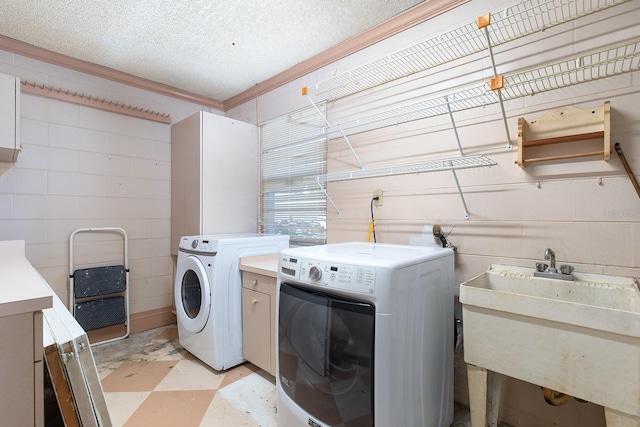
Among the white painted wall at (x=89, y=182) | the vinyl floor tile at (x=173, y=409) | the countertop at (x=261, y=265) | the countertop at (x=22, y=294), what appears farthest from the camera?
the white painted wall at (x=89, y=182)

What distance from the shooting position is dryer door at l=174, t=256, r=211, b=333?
2184mm

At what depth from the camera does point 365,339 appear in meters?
1.19

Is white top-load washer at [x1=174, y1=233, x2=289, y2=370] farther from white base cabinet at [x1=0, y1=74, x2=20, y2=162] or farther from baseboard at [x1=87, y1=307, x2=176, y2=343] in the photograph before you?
white base cabinet at [x1=0, y1=74, x2=20, y2=162]

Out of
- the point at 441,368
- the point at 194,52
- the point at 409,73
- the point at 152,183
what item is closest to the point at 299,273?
the point at 441,368

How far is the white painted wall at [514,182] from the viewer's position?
134 cm

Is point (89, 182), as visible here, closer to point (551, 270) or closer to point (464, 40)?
point (464, 40)

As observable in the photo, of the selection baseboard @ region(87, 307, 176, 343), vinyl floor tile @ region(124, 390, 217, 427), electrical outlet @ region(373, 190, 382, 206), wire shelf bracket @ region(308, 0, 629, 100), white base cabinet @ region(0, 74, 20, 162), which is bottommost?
vinyl floor tile @ region(124, 390, 217, 427)

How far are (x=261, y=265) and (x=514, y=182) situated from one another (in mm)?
1621

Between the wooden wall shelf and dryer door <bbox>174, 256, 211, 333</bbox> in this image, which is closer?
the wooden wall shelf

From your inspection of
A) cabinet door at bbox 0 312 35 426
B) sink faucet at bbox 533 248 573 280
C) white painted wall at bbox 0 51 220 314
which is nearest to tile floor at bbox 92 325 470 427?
white painted wall at bbox 0 51 220 314

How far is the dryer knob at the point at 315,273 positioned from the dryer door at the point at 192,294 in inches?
44.5

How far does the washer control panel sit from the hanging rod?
2.39 m

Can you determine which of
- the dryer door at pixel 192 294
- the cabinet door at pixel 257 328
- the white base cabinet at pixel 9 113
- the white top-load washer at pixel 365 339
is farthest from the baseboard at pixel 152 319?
the white top-load washer at pixel 365 339

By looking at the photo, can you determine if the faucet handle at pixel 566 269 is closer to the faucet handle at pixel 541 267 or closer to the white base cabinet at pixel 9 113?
the faucet handle at pixel 541 267
